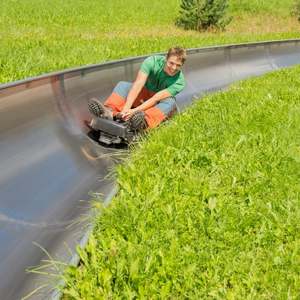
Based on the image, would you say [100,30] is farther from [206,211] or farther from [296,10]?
[296,10]

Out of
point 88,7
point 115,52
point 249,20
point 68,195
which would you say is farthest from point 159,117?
point 249,20

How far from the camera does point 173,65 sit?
5750 millimetres

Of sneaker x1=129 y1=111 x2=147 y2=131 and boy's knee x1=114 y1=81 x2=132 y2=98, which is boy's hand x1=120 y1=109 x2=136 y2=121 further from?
boy's knee x1=114 y1=81 x2=132 y2=98

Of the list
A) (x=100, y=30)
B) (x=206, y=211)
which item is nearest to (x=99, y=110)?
(x=206, y=211)

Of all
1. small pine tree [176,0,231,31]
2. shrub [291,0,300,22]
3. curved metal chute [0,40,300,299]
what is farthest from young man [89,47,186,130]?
shrub [291,0,300,22]

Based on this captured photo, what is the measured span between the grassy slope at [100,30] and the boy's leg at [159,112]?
251cm

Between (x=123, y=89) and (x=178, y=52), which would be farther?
(x=123, y=89)

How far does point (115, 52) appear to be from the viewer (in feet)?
34.3

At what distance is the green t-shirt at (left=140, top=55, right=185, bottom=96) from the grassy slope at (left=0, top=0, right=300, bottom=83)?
2286 millimetres

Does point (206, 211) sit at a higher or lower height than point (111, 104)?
higher

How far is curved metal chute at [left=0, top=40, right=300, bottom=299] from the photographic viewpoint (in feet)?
11.2

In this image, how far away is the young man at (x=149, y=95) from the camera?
5469 mm

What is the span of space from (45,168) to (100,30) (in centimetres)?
1370

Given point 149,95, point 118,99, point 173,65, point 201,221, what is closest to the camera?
point 201,221
